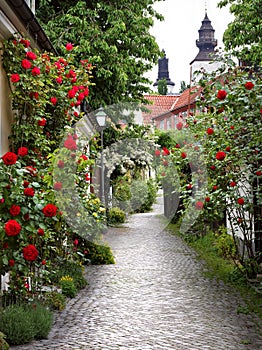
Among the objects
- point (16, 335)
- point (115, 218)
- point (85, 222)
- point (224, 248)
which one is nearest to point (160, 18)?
point (115, 218)

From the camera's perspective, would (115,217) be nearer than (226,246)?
No

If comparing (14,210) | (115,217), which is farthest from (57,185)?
(115,217)

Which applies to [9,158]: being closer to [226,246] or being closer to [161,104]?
[226,246]

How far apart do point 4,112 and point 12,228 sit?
128 inches

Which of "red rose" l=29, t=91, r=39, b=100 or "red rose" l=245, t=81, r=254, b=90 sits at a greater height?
"red rose" l=29, t=91, r=39, b=100

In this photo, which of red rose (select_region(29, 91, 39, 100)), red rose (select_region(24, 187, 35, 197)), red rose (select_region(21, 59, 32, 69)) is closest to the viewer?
red rose (select_region(24, 187, 35, 197))

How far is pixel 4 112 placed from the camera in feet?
27.9

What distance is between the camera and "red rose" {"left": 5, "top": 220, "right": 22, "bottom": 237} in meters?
5.61

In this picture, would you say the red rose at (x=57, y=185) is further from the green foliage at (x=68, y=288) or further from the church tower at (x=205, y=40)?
the church tower at (x=205, y=40)

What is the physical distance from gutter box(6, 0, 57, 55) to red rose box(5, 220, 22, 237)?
135 inches

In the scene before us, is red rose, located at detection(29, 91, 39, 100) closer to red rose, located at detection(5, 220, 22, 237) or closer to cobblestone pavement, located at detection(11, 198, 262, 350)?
cobblestone pavement, located at detection(11, 198, 262, 350)

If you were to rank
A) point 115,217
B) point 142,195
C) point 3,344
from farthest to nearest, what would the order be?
1. point 142,195
2. point 115,217
3. point 3,344

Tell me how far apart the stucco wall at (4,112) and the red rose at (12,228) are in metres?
2.84

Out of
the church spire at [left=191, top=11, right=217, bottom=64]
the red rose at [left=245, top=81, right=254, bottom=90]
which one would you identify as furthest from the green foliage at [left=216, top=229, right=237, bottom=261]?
the church spire at [left=191, top=11, right=217, bottom=64]
